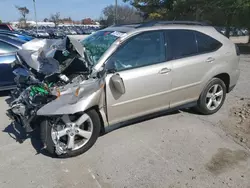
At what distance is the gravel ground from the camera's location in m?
2.94

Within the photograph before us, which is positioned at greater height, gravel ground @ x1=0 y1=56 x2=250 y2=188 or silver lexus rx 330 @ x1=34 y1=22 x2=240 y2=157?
silver lexus rx 330 @ x1=34 y1=22 x2=240 y2=157

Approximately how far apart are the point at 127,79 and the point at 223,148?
174 cm

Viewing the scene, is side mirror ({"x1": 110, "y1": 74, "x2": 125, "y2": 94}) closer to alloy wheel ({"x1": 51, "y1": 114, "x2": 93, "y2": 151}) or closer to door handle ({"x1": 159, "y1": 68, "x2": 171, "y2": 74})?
alloy wheel ({"x1": 51, "y1": 114, "x2": 93, "y2": 151})

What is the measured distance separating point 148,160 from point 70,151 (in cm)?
106

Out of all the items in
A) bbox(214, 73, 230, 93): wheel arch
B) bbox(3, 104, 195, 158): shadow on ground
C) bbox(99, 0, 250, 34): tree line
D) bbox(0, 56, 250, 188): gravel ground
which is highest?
bbox(99, 0, 250, 34): tree line

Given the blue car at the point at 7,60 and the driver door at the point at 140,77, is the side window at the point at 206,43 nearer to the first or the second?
the driver door at the point at 140,77

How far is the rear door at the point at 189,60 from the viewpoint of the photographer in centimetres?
407

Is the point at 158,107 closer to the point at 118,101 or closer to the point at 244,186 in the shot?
the point at 118,101

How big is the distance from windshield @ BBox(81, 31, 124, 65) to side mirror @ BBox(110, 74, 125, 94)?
379 millimetres

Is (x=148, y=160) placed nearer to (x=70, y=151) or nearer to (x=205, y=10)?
(x=70, y=151)

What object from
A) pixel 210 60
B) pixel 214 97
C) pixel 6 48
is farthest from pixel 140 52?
pixel 6 48

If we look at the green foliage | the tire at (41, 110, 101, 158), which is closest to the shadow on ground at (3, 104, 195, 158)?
the tire at (41, 110, 101, 158)

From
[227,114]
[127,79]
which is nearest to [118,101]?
[127,79]

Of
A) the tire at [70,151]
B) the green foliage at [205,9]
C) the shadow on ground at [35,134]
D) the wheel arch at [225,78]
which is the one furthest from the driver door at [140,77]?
the green foliage at [205,9]
